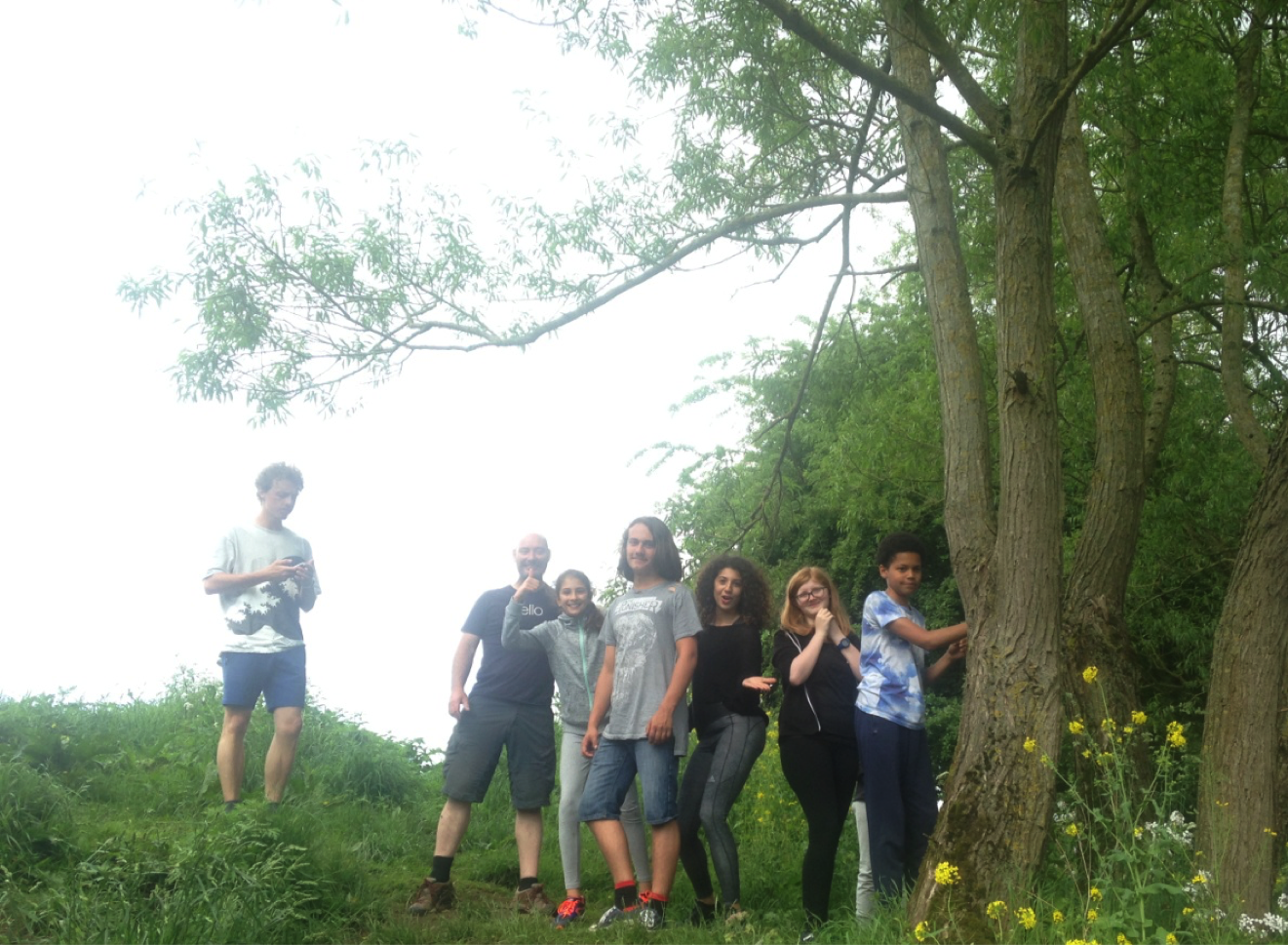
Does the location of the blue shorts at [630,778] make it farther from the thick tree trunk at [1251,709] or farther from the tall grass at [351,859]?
the thick tree trunk at [1251,709]

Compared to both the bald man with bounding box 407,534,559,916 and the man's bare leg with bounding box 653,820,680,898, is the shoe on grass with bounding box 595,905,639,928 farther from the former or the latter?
the bald man with bounding box 407,534,559,916

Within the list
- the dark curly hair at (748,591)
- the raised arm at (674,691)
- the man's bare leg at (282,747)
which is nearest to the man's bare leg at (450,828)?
the man's bare leg at (282,747)

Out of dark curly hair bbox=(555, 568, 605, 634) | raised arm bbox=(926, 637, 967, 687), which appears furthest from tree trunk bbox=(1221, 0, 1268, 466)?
dark curly hair bbox=(555, 568, 605, 634)

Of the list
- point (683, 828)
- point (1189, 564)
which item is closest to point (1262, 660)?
point (683, 828)

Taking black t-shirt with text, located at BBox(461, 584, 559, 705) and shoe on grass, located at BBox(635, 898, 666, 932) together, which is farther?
black t-shirt with text, located at BBox(461, 584, 559, 705)

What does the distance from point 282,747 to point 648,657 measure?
2.48 metres

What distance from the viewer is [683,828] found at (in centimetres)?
592

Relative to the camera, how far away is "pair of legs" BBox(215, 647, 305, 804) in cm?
692

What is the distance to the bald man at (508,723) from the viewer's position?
21.6 feet

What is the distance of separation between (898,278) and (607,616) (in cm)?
1562

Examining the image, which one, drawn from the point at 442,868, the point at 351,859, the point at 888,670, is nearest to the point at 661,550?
the point at 888,670

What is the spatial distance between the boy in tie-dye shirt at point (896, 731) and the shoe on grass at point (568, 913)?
1.54 m

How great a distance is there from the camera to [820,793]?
18.8 ft

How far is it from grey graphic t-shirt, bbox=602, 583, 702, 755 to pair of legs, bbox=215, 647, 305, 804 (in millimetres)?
2115
